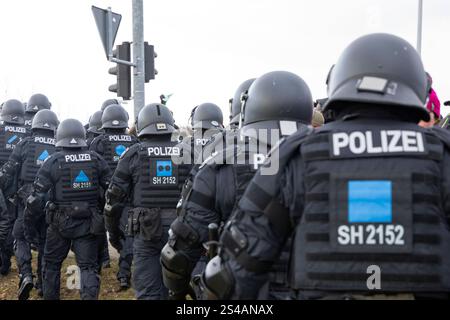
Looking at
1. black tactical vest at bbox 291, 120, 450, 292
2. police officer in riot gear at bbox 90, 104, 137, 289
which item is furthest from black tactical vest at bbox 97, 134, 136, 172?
black tactical vest at bbox 291, 120, 450, 292

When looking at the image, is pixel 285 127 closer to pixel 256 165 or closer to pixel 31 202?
pixel 256 165

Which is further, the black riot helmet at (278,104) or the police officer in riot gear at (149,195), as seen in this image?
the police officer in riot gear at (149,195)

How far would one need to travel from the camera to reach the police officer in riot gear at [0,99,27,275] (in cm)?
782

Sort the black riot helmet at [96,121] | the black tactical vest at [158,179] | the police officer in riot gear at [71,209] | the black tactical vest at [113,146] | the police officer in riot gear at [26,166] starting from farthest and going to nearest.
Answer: the black riot helmet at [96,121], the black tactical vest at [113,146], the police officer in riot gear at [26,166], the police officer in riot gear at [71,209], the black tactical vest at [158,179]

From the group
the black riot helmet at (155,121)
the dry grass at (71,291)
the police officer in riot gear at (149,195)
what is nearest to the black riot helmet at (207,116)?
the black riot helmet at (155,121)

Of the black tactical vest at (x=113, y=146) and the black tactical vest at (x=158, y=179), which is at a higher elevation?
the black tactical vest at (x=113, y=146)

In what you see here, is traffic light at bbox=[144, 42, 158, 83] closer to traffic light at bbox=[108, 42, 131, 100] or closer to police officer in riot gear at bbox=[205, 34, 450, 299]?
traffic light at bbox=[108, 42, 131, 100]

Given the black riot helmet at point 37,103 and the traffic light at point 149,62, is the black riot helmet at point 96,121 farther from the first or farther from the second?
the traffic light at point 149,62

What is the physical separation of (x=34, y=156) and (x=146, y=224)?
3.31 metres

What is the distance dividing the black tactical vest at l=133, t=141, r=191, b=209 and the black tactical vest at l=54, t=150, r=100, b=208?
3.67ft

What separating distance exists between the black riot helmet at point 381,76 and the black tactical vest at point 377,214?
5.4 inches

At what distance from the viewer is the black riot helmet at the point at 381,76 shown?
2.10m

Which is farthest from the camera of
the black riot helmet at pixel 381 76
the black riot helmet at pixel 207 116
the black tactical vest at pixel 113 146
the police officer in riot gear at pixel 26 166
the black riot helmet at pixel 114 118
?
the black riot helmet at pixel 114 118

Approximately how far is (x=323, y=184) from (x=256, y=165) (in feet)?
3.58
